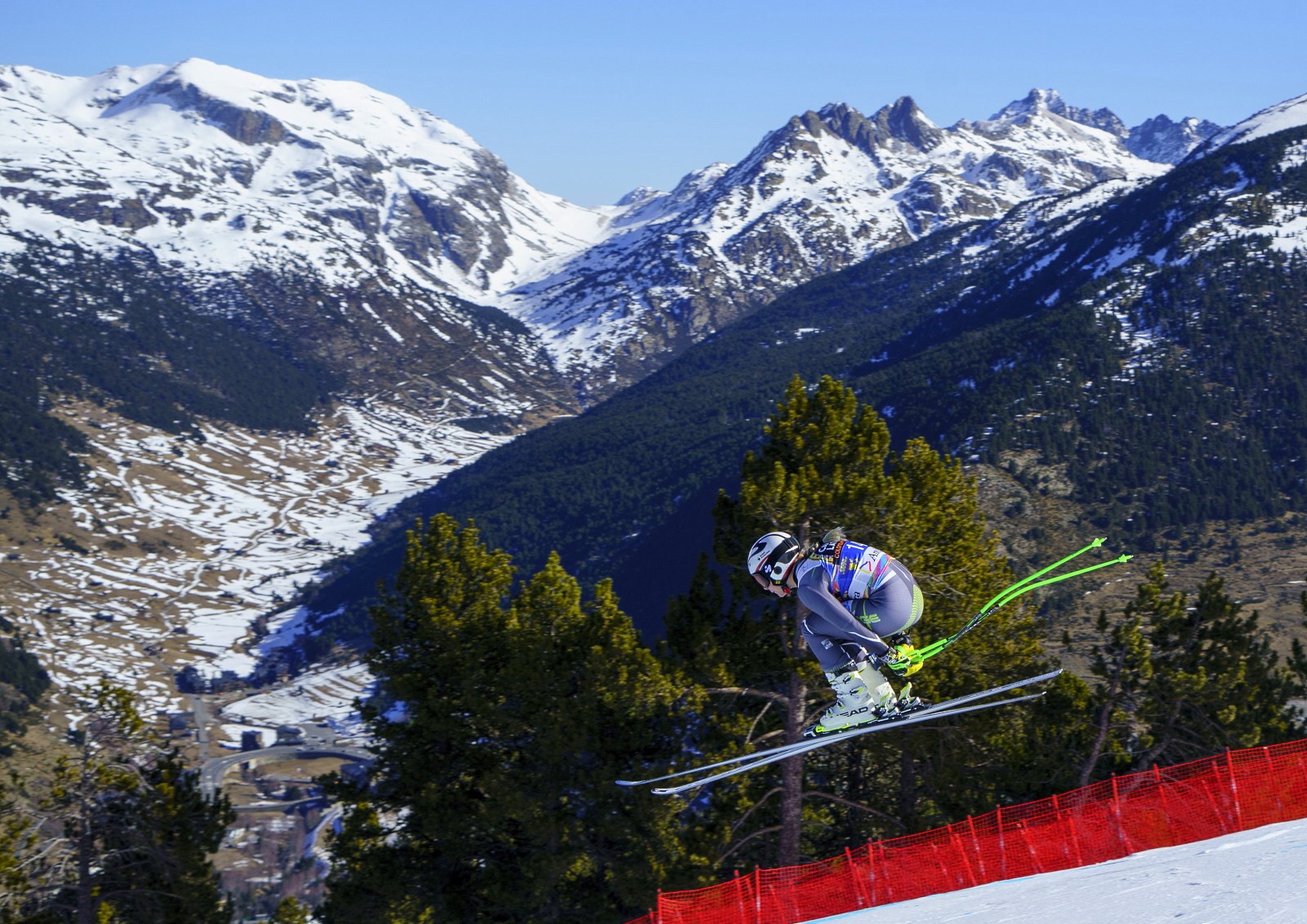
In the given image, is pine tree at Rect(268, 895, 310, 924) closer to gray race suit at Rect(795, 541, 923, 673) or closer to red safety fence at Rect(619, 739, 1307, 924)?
red safety fence at Rect(619, 739, 1307, 924)

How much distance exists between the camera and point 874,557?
587 inches

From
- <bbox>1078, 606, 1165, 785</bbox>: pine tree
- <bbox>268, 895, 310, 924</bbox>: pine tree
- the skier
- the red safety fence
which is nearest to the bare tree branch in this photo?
the red safety fence

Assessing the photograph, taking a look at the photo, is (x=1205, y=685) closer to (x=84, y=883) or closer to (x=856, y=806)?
(x=856, y=806)

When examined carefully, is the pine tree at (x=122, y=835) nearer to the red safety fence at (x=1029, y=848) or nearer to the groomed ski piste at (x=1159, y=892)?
the red safety fence at (x=1029, y=848)

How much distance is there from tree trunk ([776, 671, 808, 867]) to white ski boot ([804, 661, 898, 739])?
10503 millimetres

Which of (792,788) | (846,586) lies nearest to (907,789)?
(792,788)

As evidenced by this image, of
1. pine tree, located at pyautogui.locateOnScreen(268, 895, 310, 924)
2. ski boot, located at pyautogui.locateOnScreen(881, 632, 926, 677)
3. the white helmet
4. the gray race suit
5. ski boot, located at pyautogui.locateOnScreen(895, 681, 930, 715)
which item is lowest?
pine tree, located at pyautogui.locateOnScreen(268, 895, 310, 924)

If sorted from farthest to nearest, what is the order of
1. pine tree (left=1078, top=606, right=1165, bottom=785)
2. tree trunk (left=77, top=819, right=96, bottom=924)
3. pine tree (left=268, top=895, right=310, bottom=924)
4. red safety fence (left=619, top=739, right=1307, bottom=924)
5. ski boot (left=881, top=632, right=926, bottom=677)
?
pine tree (left=268, top=895, right=310, bottom=924) → pine tree (left=1078, top=606, right=1165, bottom=785) → tree trunk (left=77, top=819, right=96, bottom=924) → red safety fence (left=619, top=739, right=1307, bottom=924) → ski boot (left=881, top=632, right=926, bottom=677)

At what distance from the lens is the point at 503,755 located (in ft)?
102

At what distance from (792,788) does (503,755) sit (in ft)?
28.2

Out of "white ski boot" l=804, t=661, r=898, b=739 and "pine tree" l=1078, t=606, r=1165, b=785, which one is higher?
"white ski boot" l=804, t=661, r=898, b=739

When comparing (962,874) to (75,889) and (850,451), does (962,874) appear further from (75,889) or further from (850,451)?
(75,889)

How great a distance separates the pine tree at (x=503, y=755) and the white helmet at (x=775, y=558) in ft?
40.4

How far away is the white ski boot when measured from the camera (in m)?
16.0
